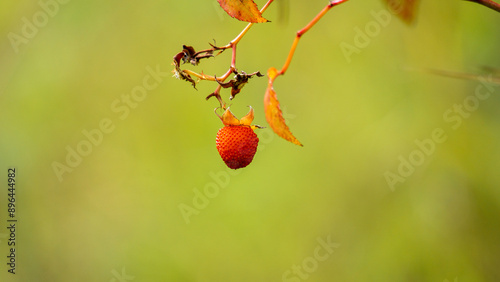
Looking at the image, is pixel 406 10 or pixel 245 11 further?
pixel 406 10

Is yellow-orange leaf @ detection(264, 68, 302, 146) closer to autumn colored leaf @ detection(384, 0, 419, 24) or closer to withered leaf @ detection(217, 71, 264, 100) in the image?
withered leaf @ detection(217, 71, 264, 100)

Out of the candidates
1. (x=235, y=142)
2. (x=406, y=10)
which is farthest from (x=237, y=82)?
(x=406, y=10)

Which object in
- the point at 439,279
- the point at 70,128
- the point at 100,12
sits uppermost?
the point at 100,12

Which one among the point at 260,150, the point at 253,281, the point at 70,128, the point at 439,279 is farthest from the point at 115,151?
the point at 439,279

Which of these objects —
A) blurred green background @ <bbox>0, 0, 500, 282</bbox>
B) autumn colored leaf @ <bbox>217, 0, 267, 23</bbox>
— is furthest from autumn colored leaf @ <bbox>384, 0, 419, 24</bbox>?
blurred green background @ <bbox>0, 0, 500, 282</bbox>

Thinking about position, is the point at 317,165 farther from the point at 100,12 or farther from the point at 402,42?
the point at 100,12

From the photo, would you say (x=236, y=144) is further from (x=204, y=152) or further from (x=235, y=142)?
(x=204, y=152)
